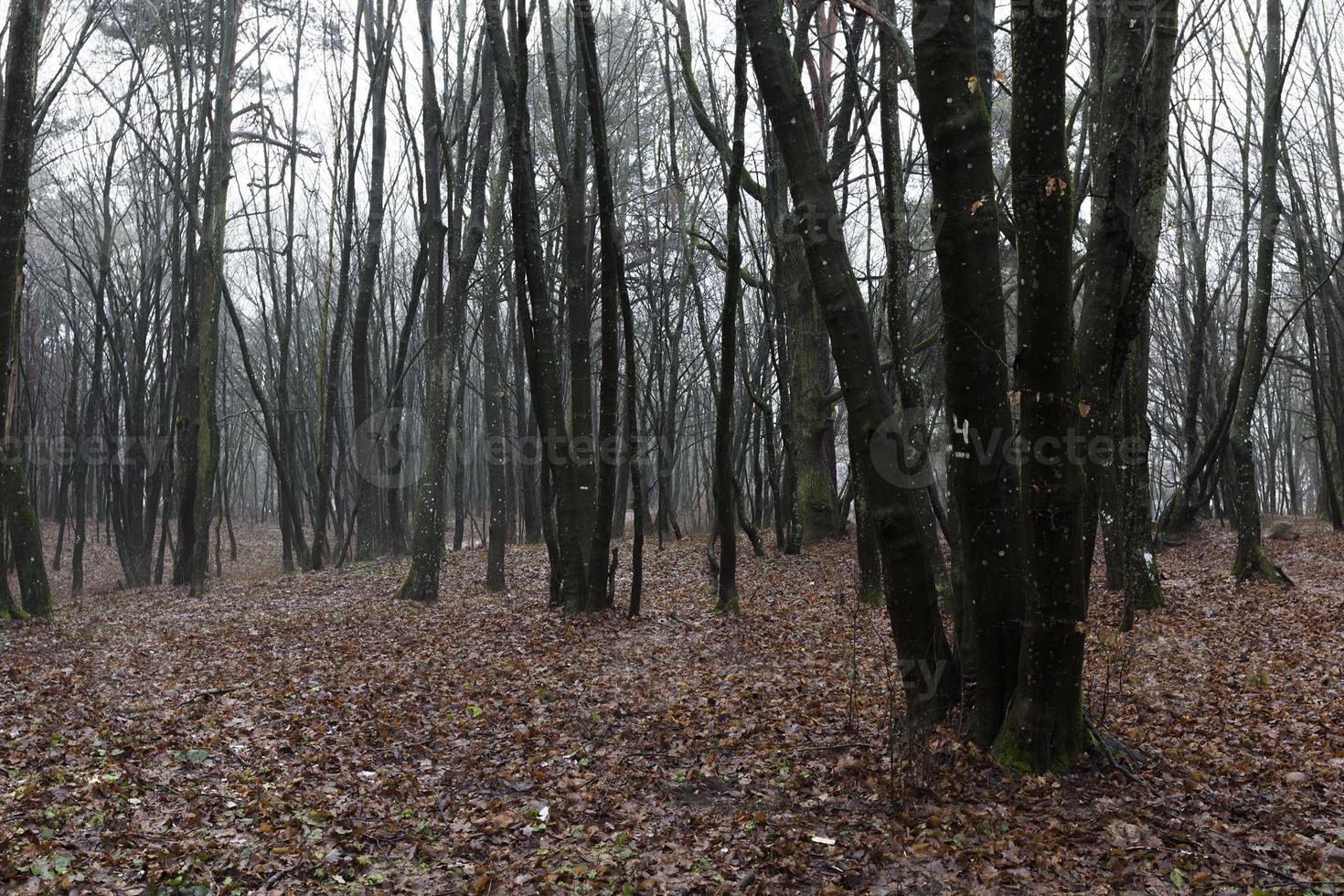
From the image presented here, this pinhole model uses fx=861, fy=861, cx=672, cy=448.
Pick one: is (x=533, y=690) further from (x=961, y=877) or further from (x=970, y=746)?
(x=961, y=877)

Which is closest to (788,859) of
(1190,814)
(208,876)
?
(1190,814)

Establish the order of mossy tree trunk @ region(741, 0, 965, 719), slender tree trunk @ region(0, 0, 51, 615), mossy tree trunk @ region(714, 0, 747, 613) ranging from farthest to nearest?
slender tree trunk @ region(0, 0, 51, 615) < mossy tree trunk @ region(714, 0, 747, 613) < mossy tree trunk @ region(741, 0, 965, 719)

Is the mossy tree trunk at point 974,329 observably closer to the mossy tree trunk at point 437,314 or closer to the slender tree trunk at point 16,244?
the mossy tree trunk at point 437,314

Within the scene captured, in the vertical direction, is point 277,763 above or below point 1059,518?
below

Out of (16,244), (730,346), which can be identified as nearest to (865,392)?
(730,346)

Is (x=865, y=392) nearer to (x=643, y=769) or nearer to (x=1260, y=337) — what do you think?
(x=643, y=769)

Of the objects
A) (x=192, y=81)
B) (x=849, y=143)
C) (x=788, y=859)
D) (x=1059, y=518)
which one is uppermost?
(x=192, y=81)

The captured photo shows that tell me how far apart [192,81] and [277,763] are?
13.7 meters

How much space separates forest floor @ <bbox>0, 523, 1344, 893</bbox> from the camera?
3668mm

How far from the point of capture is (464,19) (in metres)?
14.1

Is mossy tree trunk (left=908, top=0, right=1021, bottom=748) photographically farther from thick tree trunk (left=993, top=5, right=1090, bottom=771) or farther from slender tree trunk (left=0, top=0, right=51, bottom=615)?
slender tree trunk (left=0, top=0, right=51, bottom=615)

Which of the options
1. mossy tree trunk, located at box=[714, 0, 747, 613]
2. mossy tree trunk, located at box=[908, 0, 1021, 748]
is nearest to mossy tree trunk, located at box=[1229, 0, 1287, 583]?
mossy tree trunk, located at box=[714, 0, 747, 613]

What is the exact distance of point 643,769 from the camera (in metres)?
5.03

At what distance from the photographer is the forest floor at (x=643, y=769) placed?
3.67 metres
